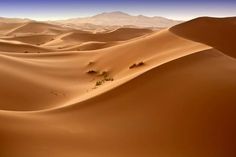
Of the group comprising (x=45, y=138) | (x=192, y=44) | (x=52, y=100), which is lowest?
(x=45, y=138)

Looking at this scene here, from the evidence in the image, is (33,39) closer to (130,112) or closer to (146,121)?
(130,112)

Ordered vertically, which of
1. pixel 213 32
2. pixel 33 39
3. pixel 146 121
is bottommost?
pixel 146 121

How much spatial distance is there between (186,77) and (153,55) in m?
4.49

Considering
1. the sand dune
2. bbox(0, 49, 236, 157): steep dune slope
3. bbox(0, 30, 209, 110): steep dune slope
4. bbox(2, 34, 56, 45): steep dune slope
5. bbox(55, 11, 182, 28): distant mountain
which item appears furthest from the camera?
bbox(55, 11, 182, 28): distant mountain

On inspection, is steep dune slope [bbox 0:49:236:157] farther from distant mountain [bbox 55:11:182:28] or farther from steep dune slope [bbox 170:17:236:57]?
distant mountain [bbox 55:11:182:28]

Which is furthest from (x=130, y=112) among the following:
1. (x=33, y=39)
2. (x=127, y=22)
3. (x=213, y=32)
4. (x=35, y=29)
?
(x=127, y=22)

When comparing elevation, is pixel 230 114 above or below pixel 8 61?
below

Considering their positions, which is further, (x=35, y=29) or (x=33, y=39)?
(x=35, y=29)

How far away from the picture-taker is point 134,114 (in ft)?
19.7

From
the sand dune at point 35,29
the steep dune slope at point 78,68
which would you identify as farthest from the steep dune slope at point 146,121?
the sand dune at point 35,29

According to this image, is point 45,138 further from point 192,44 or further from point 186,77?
point 192,44

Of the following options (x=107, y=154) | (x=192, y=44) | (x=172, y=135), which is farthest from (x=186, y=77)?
(x=192, y=44)

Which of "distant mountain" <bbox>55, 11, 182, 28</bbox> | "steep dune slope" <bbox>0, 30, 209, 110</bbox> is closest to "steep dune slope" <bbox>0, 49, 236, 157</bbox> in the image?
"steep dune slope" <bbox>0, 30, 209, 110</bbox>

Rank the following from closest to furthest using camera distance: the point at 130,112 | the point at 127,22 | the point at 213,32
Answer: the point at 130,112, the point at 213,32, the point at 127,22
